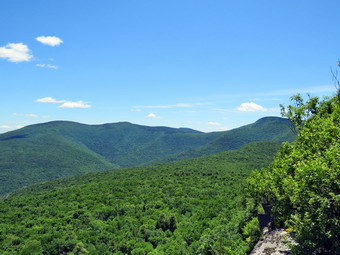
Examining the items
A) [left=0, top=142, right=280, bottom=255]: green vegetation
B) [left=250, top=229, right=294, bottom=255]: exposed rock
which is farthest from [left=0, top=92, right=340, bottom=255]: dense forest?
[left=250, top=229, right=294, bottom=255]: exposed rock

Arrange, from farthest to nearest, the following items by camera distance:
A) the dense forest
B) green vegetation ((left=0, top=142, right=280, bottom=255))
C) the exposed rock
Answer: green vegetation ((left=0, top=142, right=280, bottom=255)) < the exposed rock < the dense forest

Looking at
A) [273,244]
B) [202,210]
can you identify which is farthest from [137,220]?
[273,244]

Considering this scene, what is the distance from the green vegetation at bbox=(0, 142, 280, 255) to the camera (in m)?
33.9

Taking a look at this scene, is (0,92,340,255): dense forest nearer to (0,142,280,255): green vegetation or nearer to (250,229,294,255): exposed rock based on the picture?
(0,142,280,255): green vegetation

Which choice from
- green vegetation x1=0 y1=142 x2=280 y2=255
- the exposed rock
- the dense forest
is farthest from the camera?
green vegetation x1=0 y1=142 x2=280 y2=255

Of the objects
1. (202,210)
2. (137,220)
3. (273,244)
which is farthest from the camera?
(202,210)

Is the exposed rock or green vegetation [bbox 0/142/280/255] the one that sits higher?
the exposed rock

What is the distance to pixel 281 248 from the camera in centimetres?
2056

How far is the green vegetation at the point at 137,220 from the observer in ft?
111

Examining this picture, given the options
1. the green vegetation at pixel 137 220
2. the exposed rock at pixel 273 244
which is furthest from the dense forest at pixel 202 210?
the exposed rock at pixel 273 244

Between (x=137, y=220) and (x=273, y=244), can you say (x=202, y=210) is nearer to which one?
(x=137, y=220)

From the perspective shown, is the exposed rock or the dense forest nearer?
the dense forest

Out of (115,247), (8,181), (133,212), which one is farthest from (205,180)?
(8,181)

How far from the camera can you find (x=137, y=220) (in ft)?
152
